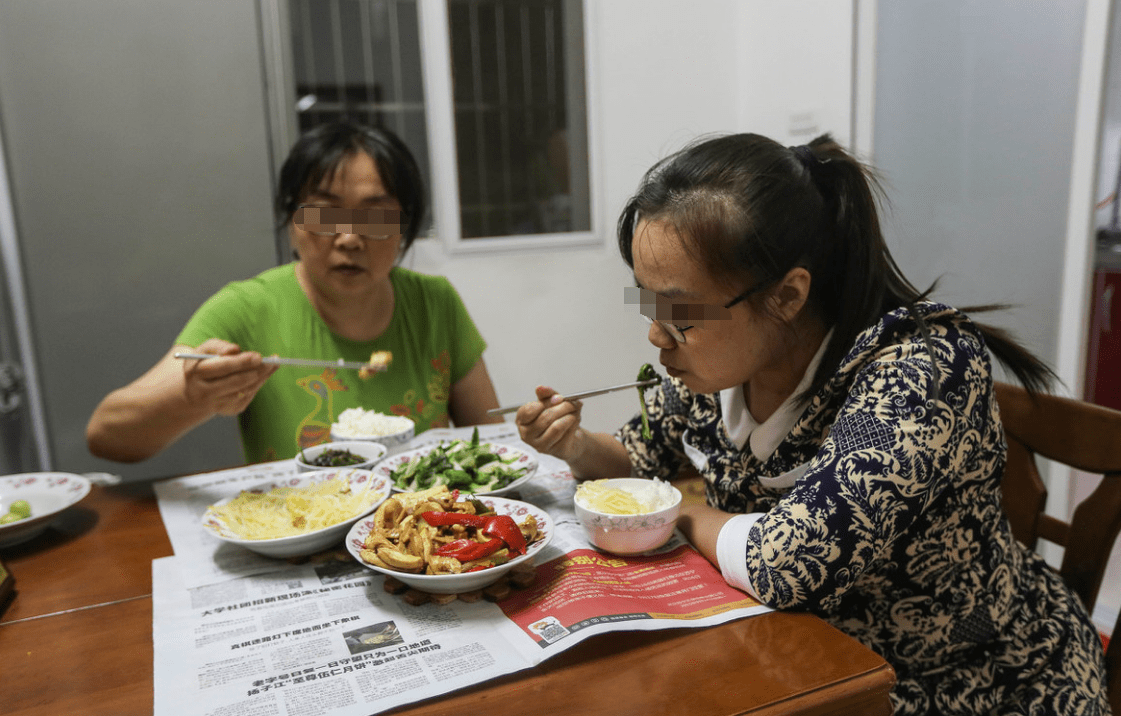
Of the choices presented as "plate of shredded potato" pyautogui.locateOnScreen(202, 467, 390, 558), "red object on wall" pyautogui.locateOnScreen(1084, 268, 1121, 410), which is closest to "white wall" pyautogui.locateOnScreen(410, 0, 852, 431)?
"red object on wall" pyautogui.locateOnScreen(1084, 268, 1121, 410)

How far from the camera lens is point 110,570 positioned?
3.89 ft

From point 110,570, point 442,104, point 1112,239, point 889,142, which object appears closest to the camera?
point 110,570

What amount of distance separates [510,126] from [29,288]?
6.69 feet

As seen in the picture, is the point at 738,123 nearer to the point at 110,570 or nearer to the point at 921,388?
the point at 921,388

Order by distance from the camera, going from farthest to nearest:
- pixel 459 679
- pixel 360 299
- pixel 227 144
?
pixel 227 144
pixel 360 299
pixel 459 679

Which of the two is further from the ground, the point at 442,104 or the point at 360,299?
the point at 442,104

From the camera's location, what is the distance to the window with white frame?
3.10m

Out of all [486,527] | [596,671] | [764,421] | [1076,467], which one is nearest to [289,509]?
[486,527]

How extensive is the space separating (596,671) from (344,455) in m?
0.85

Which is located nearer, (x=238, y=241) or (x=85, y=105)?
(x=85, y=105)

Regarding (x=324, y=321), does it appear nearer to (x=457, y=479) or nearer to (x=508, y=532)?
(x=457, y=479)

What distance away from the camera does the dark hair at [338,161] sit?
1.86 metres

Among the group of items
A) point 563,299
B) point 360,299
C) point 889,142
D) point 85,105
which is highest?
point 85,105

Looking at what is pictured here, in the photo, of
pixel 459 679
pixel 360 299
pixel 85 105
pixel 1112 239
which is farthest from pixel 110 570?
pixel 1112 239
